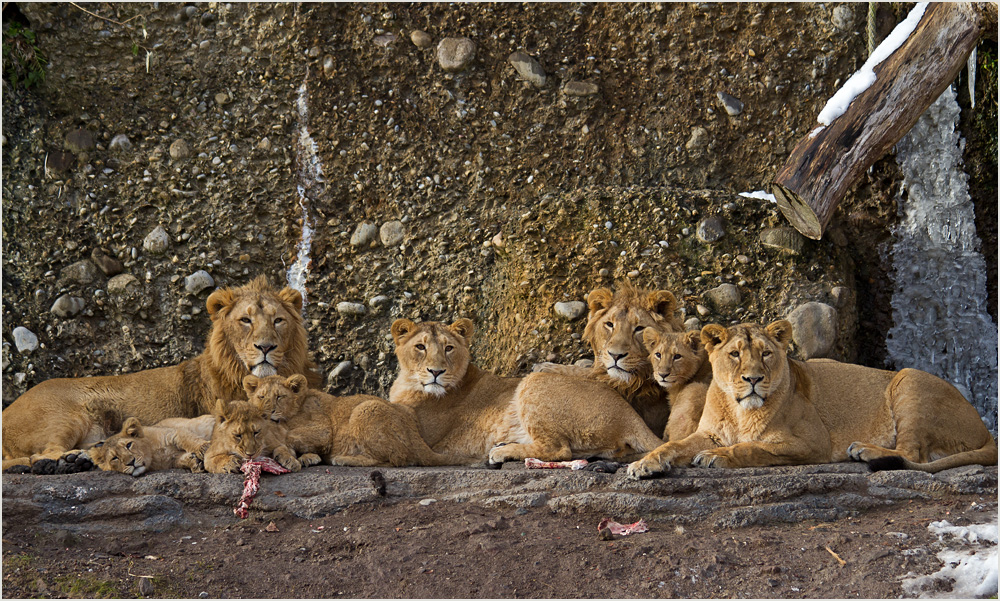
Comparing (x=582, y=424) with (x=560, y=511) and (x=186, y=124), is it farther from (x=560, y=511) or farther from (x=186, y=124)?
(x=186, y=124)

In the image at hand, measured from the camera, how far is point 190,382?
7.21 meters

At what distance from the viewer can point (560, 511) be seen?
5.43 metres

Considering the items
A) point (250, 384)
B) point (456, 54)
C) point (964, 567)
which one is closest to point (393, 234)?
point (456, 54)

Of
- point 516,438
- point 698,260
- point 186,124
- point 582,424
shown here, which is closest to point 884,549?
point 582,424

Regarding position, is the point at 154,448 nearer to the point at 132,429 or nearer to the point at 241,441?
the point at 132,429

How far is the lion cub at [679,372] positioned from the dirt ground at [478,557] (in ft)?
4.77

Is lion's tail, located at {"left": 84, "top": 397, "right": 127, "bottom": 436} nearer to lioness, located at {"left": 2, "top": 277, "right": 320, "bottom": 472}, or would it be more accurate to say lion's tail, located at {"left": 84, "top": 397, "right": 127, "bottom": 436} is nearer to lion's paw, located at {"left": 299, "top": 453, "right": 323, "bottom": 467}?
lioness, located at {"left": 2, "top": 277, "right": 320, "bottom": 472}

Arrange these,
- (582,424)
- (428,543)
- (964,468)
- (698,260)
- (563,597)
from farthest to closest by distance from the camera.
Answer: (698,260), (582,424), (964,468), (428,543), (563,597)

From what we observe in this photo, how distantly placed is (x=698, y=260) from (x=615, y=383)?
6.79ft

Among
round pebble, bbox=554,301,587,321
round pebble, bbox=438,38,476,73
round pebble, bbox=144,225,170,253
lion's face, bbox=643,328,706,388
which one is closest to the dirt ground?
lion's face, bbox=643,328,706,388

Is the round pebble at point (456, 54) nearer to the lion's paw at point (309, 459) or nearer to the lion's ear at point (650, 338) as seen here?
the lion's ear at point (650, 338)

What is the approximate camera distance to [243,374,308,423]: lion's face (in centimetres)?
627

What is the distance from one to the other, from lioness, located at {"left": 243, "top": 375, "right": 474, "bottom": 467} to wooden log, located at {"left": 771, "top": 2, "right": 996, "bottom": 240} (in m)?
3.20

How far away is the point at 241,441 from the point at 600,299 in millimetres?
2867
